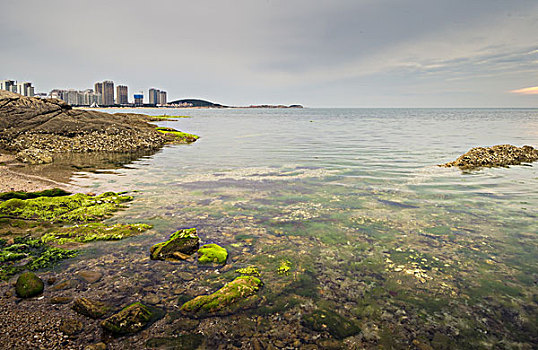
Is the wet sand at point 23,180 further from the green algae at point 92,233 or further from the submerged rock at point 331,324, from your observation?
the submerged rock at point 331,324

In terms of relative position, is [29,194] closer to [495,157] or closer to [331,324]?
[331,324]

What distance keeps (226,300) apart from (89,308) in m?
2.68

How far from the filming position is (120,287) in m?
6.91

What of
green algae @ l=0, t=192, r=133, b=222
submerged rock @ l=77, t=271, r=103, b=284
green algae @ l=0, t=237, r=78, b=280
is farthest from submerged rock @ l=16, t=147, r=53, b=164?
submerged rock @ l=77, t=271, r=103, b=284

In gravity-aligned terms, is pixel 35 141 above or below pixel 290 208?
above

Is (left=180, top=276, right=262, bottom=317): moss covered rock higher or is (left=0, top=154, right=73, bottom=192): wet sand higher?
(left=0, top=154, right=73, bottom=192): wet sand

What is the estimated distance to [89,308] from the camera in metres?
5.97

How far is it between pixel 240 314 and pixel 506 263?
23.8ft

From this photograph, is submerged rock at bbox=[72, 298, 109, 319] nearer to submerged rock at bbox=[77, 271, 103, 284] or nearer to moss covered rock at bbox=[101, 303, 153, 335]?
moss covered rock at bbox=[101, 303, 153, 335]

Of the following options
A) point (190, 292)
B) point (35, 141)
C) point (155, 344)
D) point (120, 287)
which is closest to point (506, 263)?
point (190, 292)

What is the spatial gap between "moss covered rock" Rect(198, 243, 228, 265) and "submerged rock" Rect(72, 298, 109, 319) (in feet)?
8.44

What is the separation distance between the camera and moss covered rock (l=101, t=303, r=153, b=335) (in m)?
5.52

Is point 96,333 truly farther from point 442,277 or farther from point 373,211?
point 373,211

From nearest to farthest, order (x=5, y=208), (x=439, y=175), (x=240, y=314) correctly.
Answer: (x=240, y=314), (x=5, y=208), (x=439, y=175)
